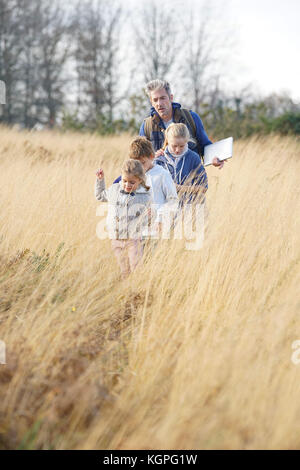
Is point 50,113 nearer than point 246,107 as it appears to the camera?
No

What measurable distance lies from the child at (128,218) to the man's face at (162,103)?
2.90ft

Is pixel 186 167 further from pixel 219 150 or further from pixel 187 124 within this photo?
pixel 187 124

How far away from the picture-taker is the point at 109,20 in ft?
78.0

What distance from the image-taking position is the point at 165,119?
4039 millimetres

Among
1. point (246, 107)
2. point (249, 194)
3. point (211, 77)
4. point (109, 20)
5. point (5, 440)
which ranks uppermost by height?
point (109, 20)

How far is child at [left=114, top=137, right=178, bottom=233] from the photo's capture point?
11.4 feet

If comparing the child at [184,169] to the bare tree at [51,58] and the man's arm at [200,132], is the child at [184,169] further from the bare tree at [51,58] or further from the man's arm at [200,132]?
the bare tree at [51,58]

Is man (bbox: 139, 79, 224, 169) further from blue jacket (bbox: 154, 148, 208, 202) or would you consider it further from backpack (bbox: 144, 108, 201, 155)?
blue jacket (bbox: 154, 148, 208, 202)

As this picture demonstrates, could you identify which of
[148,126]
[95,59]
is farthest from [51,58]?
[148,126]

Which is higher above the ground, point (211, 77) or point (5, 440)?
point (211, 77)

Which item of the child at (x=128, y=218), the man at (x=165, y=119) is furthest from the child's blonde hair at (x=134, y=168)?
the man at (x=165, y=119)

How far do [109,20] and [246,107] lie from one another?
1363 cm

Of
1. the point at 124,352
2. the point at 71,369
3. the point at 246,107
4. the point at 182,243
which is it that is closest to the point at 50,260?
the point at 182,243

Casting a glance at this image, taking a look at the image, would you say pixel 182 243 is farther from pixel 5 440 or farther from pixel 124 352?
pixel 5 440
